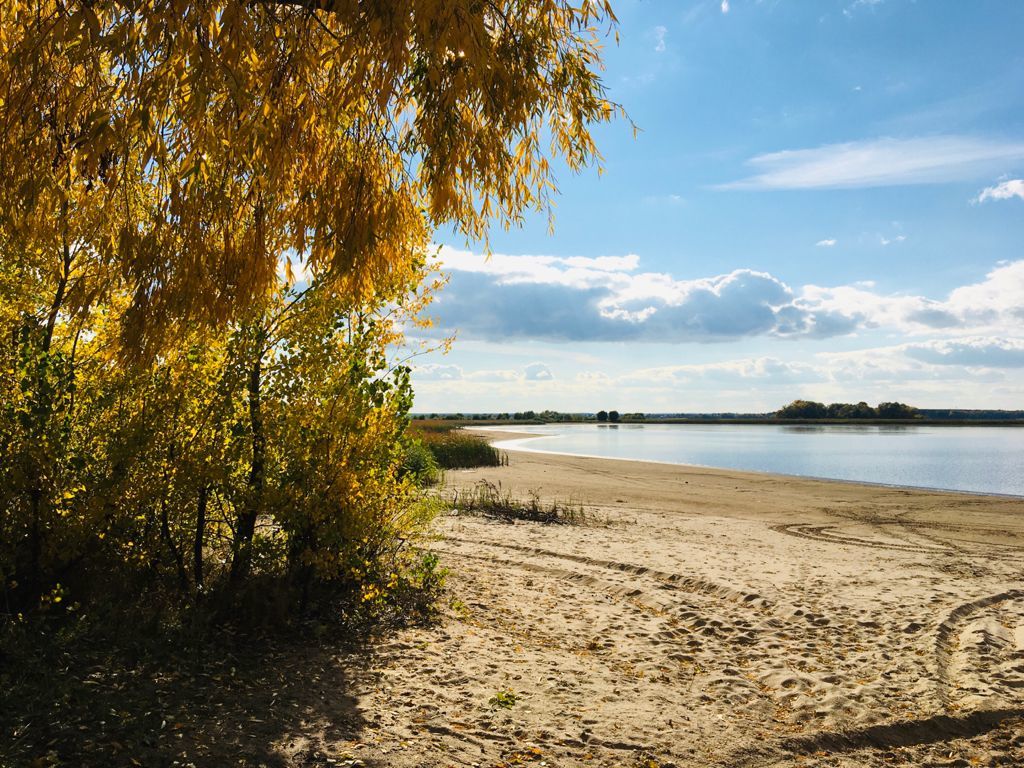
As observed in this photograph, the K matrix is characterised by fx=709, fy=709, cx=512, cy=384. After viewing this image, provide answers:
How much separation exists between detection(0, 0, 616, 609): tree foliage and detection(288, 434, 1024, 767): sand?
53.3 inches

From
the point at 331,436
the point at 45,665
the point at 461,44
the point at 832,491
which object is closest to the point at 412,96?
the point at 461,44

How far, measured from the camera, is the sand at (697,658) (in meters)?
4.39

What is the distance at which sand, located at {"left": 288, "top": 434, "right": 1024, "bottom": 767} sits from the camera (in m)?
4.39

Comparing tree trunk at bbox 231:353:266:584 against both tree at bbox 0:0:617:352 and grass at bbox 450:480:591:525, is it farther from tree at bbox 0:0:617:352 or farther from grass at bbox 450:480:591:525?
grass at bbox 450:480:591:525

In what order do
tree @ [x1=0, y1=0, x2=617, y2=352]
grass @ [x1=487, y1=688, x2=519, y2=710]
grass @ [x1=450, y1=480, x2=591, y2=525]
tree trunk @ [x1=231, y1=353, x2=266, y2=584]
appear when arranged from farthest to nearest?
grass @ [x1=450, y1=480, x2=591, y2=525], tree trunk @ [x1=231, y1=353, x2=266, y2=584], grass @ [x1=487, y1=688, x2=519, y2=710], tree @ [x1=0, y1=0, x2=617, y2=352]

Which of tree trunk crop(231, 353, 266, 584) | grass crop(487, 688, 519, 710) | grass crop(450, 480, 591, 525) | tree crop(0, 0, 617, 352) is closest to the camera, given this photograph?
tree crop(0, 0, 617, 352)

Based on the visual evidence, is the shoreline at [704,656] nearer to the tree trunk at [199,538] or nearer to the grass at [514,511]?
the grass at [514,511]

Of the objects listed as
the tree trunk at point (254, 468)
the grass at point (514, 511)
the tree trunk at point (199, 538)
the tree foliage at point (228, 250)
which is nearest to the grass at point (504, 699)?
the tree foliage at point (228, 250)

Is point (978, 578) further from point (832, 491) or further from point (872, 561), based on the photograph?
point (832, 491)

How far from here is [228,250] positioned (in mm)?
4719

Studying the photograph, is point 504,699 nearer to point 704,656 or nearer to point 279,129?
point 704,656

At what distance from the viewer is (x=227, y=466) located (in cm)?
543

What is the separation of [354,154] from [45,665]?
3.84 metres

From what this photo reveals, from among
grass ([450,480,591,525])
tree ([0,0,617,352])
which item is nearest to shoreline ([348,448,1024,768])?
grass ([450,480,591,525])
